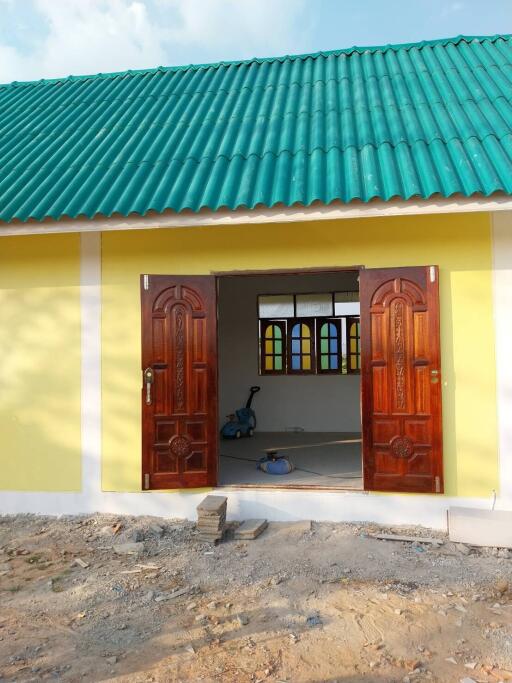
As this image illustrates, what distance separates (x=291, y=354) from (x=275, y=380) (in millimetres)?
575

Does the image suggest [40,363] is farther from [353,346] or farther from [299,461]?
[353,346]

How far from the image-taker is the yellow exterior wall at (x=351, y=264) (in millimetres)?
4402

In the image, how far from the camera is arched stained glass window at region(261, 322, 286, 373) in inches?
375

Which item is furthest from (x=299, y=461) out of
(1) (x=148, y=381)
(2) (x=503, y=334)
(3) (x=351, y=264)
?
(2) (x=503, y=334)

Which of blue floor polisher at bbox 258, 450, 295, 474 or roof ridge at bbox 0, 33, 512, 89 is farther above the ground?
roof ridge at bbox 0, 33, 512, 89

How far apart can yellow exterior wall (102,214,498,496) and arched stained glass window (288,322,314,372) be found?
4839 millimetres

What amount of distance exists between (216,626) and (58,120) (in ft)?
20.4

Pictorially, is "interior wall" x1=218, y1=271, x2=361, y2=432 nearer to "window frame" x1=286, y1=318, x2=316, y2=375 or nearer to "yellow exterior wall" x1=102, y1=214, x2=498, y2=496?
"window frame" x1=286, y1=318, x2=316, y2=375

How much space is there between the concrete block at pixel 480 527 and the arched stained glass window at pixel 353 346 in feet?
16.9

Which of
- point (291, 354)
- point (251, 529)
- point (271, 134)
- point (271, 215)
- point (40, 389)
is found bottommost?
point (251, 529)

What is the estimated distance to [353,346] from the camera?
9336 mm

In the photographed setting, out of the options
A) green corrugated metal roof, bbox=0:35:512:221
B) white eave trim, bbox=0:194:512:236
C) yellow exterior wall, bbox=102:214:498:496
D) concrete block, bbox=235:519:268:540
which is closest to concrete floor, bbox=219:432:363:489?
concrete block, bbox=235:519:268:540

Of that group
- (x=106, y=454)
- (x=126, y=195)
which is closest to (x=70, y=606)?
(x=106, y=454)

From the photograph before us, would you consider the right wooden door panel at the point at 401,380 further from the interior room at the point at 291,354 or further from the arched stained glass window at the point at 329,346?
the arched stained glass window at the point at 329,346
